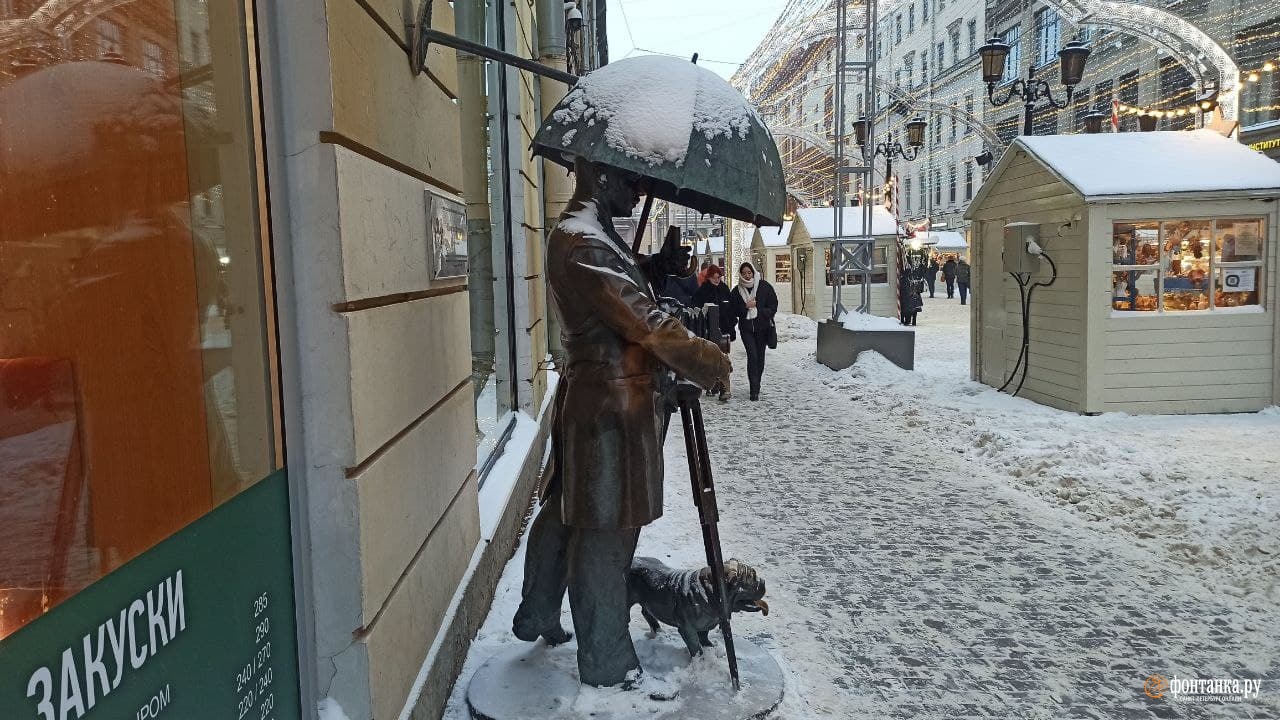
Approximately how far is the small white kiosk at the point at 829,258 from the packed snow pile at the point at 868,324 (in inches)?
326

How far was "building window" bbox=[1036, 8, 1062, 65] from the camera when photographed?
33781 mm

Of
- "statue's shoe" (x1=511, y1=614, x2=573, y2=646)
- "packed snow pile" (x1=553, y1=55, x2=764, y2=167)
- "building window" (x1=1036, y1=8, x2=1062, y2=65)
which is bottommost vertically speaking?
"statue's shoe" (x1=511, y1=614, x2=573, y2=646)

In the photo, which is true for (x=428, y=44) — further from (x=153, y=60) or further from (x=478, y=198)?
(x=478, y=198)

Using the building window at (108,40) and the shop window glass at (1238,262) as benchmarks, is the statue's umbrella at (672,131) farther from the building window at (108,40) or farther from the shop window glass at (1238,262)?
the shop window glass at (1238,262)

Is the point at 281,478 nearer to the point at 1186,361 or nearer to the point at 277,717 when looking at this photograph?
Result: the point at 277,717

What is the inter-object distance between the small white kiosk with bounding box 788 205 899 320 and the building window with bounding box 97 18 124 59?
22256mm

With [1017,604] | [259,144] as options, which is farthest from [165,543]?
[1017,604]

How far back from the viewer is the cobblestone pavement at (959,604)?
367 centimetres

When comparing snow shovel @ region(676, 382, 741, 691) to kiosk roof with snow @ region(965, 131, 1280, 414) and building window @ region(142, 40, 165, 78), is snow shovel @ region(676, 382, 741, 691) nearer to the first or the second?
building window @ region(142, 40, 165, 78)

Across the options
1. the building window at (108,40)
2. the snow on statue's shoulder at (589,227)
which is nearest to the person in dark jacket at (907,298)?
the snow on statue's shoulder at (589,227)

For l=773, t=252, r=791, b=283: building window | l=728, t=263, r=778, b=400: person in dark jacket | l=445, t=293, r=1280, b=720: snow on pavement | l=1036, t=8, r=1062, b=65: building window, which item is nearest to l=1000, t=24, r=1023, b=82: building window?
l=1036, t=8, r=1062, b=65: building window

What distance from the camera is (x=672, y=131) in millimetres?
2873

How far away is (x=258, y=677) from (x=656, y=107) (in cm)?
206

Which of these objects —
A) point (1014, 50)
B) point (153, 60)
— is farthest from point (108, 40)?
point (1014, 50)
